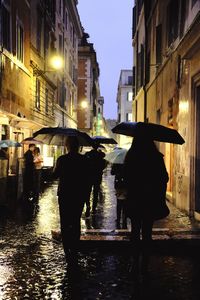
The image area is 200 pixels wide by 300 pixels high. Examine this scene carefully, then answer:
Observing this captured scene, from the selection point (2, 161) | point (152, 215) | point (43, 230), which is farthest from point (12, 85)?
point (152, 215)

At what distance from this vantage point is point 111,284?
628 cm

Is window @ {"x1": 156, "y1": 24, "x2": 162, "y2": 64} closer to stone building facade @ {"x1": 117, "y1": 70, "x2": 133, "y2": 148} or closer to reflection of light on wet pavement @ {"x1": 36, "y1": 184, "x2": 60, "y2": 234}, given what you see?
reflection of light on wet pavement @ {"x1": 36, "y1": 184, "x2": 60, "y2": 234}

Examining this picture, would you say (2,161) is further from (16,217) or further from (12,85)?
(12,85)

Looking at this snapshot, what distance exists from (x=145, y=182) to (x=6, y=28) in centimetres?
1461

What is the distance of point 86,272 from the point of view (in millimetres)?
6883

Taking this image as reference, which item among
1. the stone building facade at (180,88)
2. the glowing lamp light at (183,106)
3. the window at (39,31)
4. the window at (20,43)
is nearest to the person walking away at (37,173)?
the stone building facade at (180,88)

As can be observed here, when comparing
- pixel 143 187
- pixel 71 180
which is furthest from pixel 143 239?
pixel 71 180

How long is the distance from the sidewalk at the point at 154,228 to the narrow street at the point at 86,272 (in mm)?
190

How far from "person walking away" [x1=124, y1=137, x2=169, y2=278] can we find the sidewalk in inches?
70.3

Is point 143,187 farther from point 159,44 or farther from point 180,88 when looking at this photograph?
point 159,44

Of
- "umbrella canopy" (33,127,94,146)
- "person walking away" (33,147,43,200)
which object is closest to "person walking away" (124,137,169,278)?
"umbrella canopy" (33,127,94,146)

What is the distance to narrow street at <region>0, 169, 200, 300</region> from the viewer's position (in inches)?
232

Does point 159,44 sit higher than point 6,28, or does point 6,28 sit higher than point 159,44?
point 6,28

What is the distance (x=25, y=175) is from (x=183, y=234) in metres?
7.27
